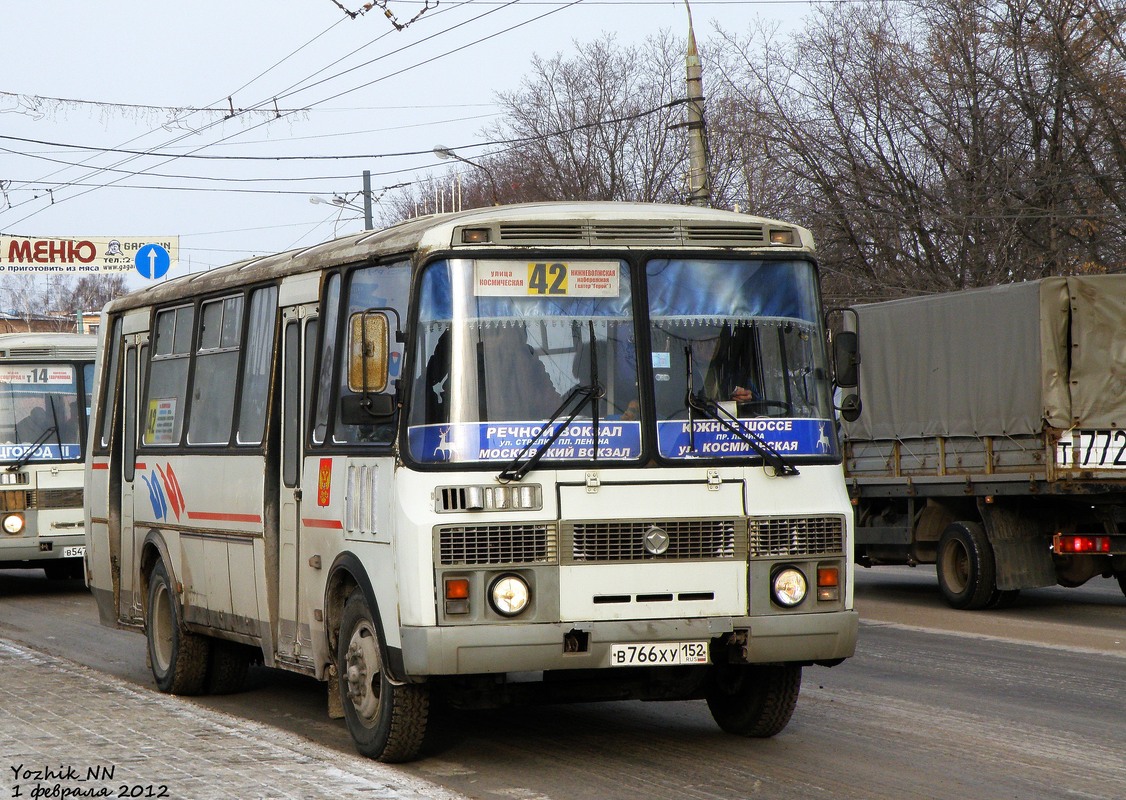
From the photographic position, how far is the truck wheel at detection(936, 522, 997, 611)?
15773 millimetres

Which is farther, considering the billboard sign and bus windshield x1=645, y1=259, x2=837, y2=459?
the billboard sign

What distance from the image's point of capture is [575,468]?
7.36 m

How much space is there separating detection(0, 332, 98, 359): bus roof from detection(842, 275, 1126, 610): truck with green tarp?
30.8 ft

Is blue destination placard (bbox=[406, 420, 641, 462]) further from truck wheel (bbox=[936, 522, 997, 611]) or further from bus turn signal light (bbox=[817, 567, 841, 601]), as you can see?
truck wheel (bbox=[936, 522, 997, 611])

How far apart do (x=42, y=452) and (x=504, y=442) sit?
12.7 m

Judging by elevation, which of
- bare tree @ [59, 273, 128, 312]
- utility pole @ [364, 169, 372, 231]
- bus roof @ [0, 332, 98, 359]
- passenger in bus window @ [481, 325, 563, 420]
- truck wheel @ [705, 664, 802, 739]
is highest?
bare tree @ [59, 273, 128, 312]

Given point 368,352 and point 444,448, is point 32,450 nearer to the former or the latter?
point 368,352

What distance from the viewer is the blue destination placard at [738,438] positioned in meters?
7.53

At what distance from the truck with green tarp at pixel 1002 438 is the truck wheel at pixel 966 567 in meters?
0.01

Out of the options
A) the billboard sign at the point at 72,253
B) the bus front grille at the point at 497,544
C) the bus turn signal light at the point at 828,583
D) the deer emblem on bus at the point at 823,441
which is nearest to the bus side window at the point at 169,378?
the bus front grille at the point at 497,544

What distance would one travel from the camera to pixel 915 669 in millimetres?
11539

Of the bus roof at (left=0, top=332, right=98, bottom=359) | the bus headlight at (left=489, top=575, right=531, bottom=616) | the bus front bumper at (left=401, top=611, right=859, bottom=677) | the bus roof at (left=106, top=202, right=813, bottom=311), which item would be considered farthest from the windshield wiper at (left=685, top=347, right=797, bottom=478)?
the bus roof at (left=0, top=332, right=98, bottom=359)

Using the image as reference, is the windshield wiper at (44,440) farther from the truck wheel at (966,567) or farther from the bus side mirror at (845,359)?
the bus side mirror at (845,359)

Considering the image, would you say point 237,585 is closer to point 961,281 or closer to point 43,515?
point 43,515
